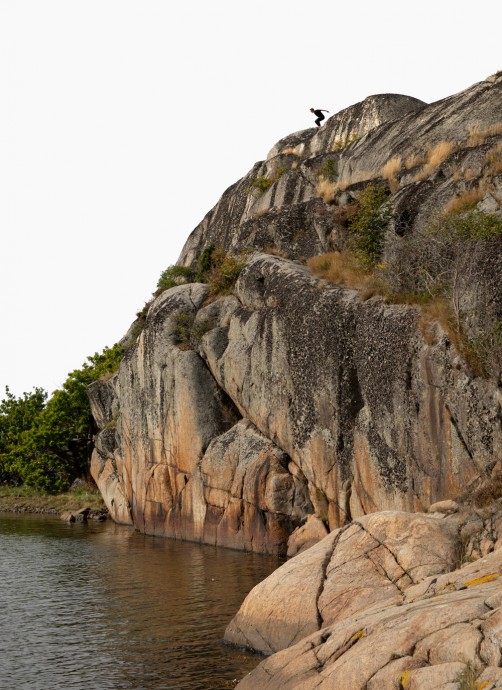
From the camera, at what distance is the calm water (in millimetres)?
19000

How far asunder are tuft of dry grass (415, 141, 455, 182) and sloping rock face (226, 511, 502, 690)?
2241 centimetres

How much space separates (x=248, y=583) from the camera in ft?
93.8

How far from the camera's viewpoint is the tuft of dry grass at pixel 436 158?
40.1 meters

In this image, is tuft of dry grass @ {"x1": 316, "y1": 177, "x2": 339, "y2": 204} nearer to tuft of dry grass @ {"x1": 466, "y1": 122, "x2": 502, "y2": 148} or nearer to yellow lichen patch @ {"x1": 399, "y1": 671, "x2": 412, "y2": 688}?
tuft of dry grass @ {"x1": 466, "y1": 122, "x2": 502, "y2": 148}

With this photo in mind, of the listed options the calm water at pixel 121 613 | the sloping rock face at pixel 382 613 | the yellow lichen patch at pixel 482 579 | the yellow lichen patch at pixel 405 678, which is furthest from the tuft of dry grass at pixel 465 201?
the yellow lichen patch at pixel 405 678

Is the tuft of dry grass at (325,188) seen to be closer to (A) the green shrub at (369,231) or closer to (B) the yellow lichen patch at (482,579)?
(A) the green shrub at (369,231)

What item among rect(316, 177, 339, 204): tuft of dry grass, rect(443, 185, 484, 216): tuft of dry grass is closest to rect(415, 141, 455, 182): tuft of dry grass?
rect(443, 185, 484, 216): tuft of dry grass

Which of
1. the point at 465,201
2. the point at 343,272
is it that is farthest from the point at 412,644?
the point at 343,272

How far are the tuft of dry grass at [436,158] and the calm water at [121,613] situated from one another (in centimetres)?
2073

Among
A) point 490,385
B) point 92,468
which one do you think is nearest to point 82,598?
point 490,385

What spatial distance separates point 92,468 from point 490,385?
4136cm

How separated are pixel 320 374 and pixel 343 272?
5393 millimetres

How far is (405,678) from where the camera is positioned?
12227 mm

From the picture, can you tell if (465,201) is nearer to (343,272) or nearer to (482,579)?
(343,272)
